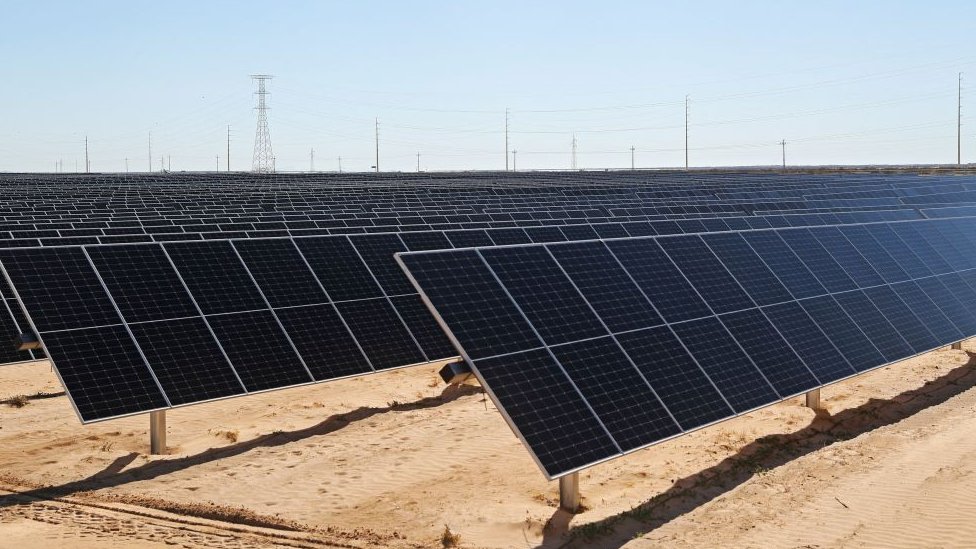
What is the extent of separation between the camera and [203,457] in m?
15.4

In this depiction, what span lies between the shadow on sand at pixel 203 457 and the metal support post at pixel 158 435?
28 cm

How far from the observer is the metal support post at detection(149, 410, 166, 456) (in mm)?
15414

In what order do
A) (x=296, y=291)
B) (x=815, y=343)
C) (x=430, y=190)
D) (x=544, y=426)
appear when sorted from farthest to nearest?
(x=430, y=190), (x=296, y=291), (x=815, y=343), (x=544, y=426)

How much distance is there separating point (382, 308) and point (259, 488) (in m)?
5.35

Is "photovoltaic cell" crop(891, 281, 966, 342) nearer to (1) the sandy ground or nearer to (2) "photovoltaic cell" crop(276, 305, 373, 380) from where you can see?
(1) the sandy ground

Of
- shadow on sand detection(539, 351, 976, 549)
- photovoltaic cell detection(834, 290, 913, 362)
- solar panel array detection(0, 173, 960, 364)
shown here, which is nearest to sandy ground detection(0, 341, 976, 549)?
shadow on sand detection(539, 351, 976, 549)

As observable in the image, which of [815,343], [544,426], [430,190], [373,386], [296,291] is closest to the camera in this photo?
[544,426]

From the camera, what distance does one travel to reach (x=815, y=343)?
52.4ft

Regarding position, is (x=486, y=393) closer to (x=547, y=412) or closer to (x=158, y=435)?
(x=547, y=412)

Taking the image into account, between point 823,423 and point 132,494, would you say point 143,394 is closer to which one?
point 132,494

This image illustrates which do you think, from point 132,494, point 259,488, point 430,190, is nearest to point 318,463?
point 259,488

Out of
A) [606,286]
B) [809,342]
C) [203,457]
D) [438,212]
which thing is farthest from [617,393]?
[438,212]

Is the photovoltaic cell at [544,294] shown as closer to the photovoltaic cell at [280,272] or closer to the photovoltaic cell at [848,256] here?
the photovoltaic cell at [280,272]

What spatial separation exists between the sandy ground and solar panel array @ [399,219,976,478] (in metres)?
1.15
